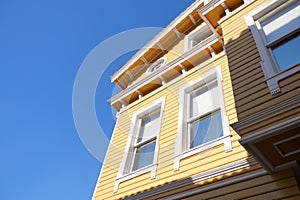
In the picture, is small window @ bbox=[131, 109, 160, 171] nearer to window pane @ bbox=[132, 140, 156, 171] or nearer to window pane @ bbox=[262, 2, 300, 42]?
window pane @ bbox=[132, 140, 156, 171]

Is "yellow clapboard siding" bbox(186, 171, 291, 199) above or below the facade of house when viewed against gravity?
below

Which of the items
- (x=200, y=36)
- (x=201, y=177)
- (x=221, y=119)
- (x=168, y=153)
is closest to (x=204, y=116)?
(x=221, y=119)

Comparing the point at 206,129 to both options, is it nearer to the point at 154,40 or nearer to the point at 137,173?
the point at 137,173

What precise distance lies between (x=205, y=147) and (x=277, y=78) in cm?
191

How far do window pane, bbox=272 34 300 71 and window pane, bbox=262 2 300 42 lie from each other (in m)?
0.22

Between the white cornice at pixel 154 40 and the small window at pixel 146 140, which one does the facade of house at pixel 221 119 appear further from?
the white cornice at pixel 154 40

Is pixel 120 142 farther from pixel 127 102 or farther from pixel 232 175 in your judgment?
pixel 232 175

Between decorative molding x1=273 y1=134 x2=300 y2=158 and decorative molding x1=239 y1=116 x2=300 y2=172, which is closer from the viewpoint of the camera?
decorative molding x1=239 y1=116 x2=300 y2=172

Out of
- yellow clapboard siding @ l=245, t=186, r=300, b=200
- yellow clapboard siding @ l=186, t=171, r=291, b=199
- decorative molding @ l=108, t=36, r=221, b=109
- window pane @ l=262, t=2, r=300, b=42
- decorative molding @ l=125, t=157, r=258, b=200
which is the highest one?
decorative molding @ l=108, t=36, r=221, b=109

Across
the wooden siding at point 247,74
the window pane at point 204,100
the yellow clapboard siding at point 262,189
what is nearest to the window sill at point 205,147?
the yellow clapboard siding at point 262,189

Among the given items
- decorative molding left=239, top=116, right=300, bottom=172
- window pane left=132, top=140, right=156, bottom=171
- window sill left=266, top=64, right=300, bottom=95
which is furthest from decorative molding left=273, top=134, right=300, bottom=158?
window pane left=132, top=140, right=156, bottom=171

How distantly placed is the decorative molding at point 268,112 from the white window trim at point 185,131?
131cm

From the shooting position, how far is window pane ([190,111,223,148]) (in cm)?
492

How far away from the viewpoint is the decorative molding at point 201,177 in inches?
147
